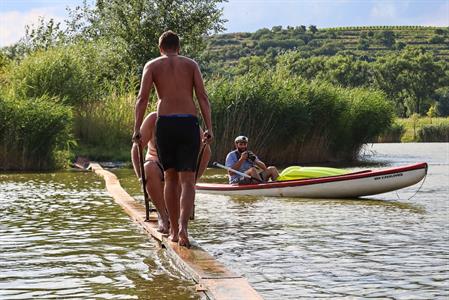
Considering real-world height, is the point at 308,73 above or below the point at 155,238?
above

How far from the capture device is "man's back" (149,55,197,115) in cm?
795

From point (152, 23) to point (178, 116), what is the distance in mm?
33584

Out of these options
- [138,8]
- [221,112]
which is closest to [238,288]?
[221,112]

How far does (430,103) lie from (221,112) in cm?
6479

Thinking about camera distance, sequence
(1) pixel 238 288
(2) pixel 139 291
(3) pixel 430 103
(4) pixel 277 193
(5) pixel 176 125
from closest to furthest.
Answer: (1) pixel 238 288 < (2) pixel 139 291 < (5) pixel 176 125 < (4) pixel 277 193 < (3) pixel 430 103

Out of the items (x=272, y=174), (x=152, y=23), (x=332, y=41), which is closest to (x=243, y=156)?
(x=272, y=174)

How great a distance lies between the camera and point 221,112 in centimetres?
2733

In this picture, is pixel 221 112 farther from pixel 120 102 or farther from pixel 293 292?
pixel 293 292

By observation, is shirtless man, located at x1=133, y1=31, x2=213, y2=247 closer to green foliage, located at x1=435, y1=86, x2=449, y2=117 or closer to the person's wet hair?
the person's wet hair

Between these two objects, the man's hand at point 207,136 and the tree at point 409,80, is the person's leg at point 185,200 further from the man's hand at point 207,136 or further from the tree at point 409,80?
the tree at point 409,80

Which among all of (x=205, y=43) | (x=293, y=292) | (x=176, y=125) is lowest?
(x=293, y=292)

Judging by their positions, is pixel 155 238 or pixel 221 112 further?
pixel 221 112

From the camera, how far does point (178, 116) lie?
7.91 m

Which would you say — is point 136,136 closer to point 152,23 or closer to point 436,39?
point 152,23
